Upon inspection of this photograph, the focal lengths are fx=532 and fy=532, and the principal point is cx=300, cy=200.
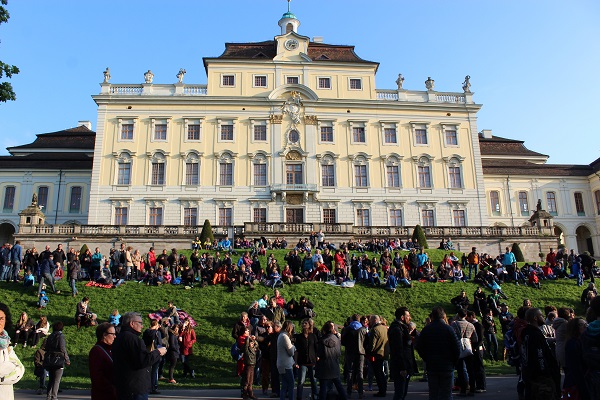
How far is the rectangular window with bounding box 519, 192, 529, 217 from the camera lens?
166ft

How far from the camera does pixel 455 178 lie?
1799 inches

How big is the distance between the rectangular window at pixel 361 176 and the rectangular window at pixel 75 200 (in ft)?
82.3

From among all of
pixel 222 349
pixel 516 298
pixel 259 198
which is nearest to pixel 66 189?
pixel 259 198

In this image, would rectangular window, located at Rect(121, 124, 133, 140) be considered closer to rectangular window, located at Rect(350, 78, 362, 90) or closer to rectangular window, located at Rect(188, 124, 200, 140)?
rectangular window, located at Rect(188, 124, 200, 140)

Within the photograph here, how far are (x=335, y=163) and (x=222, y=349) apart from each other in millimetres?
29865

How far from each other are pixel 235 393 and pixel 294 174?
32.8 meters

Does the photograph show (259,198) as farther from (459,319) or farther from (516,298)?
(459,319)

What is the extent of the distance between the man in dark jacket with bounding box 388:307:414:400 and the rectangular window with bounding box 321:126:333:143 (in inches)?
1378

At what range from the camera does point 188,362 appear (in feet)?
50.0

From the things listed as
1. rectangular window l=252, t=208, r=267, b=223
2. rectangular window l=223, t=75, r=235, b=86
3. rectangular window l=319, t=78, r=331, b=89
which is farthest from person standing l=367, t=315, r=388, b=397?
rectangular window l=223, t=75, r=235, b=86

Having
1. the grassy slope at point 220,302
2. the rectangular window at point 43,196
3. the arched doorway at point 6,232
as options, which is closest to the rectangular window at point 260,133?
the rectangular window at point 43,196

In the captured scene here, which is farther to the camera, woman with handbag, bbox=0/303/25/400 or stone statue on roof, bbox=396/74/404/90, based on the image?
stone statue on roof, bbox=396/74/404/90

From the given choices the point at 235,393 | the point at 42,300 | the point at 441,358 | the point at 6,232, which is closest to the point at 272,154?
the point at 6,232

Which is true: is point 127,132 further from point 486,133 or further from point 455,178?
point 486,133
